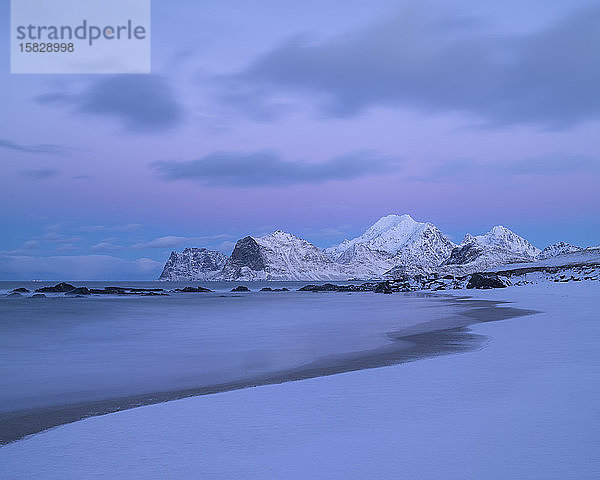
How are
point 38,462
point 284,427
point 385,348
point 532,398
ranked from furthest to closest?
point 385,348, point 532,398, point 284,427, point 38,462

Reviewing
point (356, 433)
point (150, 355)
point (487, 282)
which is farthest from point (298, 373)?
point (487, 282)

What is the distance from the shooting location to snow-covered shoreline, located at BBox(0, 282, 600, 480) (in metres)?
5.39

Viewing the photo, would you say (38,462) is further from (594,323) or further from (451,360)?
(594,323)

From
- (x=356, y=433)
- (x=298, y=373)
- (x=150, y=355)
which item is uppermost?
(x=356, y=433)

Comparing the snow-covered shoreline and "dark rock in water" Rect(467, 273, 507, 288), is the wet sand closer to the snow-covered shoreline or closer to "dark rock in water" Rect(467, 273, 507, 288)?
the snow-covered shoreline

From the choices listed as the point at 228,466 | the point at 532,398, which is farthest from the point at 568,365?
the point at 228,466

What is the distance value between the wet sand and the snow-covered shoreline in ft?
2.02

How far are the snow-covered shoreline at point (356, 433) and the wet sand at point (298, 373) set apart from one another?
0.61m

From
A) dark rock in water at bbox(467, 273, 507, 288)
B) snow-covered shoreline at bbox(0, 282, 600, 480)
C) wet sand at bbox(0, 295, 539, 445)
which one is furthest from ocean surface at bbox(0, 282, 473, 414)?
dark rock in water at bbox(467, 273, 507, 288)

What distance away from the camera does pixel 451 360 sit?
12.0 m

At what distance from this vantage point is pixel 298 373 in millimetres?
11633

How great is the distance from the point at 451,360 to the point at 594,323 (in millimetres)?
10072

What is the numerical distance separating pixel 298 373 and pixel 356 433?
520 cm

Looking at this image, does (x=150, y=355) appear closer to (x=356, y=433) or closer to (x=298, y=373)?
(x=298, y=373)
